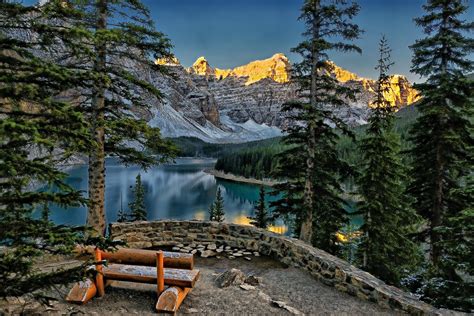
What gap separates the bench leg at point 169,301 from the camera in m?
6.86

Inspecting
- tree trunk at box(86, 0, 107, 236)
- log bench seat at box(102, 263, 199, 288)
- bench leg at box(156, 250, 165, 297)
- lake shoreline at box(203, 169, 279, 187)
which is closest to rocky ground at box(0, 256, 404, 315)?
bench leg at box(156, 250, 165, 297)

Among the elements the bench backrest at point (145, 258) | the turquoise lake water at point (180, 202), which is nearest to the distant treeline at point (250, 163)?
the turquoise lake water at point (180, 202)

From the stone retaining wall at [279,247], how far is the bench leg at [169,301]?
2.32 m

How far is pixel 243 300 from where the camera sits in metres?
7.71

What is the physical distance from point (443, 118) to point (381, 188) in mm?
5547

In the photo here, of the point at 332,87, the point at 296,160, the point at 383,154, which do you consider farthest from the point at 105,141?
the point at 383,154

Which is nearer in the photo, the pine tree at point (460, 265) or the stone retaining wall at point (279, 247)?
the stone retaining wall at point (279, 247)

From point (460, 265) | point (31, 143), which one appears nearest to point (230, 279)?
point (31, 143)

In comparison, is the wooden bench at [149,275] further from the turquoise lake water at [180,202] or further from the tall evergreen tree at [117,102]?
the turquoise lake water at [180,202]

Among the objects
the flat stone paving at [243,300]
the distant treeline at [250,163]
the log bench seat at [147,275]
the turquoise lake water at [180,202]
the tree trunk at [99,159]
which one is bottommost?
the turquoise lake water at [180,202]

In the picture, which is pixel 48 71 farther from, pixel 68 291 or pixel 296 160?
pixel 296 160

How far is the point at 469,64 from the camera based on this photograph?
13.2 metres

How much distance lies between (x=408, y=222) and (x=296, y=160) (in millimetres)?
10556

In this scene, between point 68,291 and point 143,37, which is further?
point 143,37
